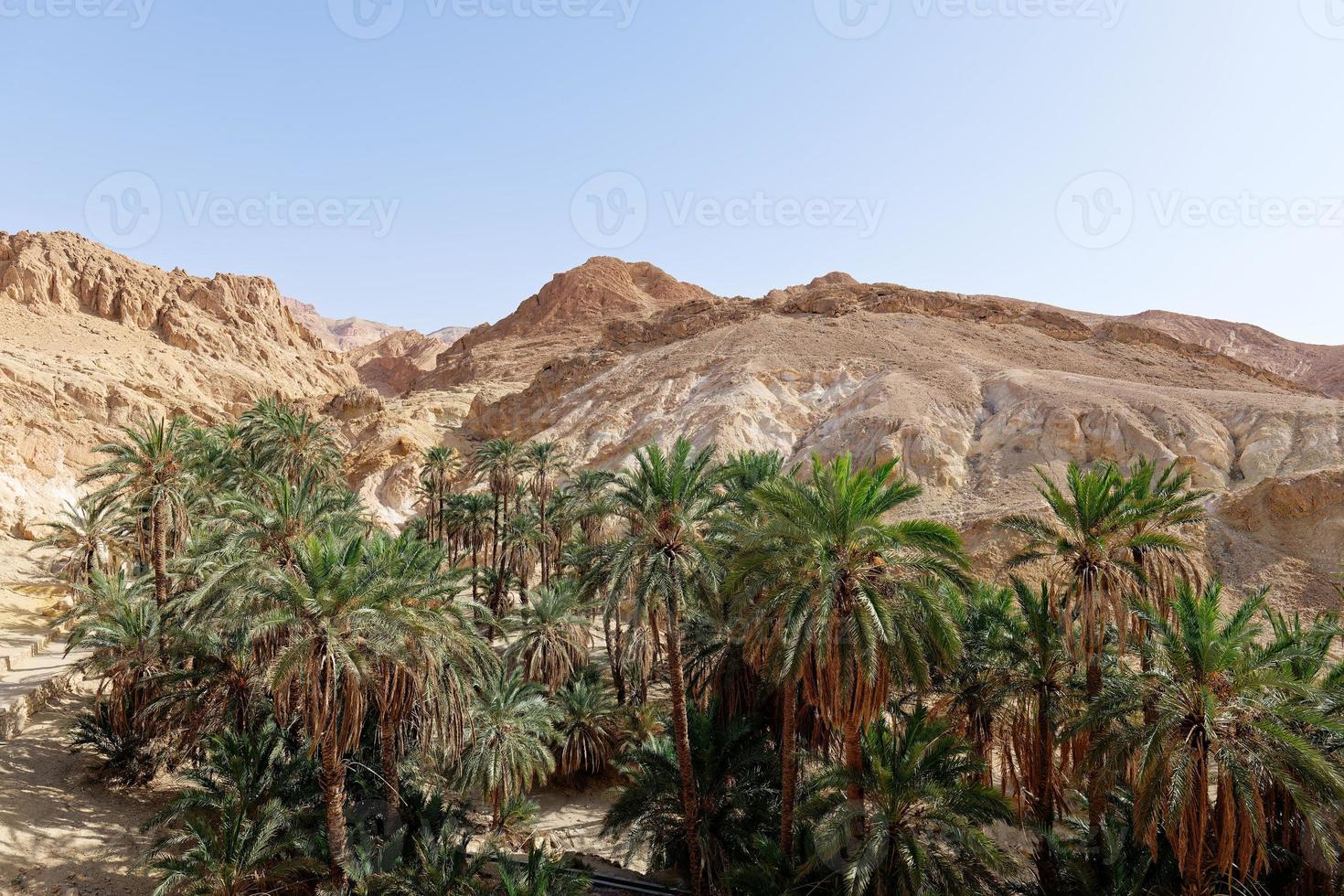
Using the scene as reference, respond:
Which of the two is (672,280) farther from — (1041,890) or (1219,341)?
(1041,890)

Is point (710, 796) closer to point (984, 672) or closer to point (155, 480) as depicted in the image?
point (984, 672)

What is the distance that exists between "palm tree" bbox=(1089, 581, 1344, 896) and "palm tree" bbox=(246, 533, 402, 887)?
42.9ft

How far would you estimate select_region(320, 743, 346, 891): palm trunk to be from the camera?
13.1 metres

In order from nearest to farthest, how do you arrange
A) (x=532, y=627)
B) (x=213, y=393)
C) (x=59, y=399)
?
(x=532, y=627), (x=59, y=399), (x=213, y=393)

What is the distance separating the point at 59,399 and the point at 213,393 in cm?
2674

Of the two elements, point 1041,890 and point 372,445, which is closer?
point 1041,890

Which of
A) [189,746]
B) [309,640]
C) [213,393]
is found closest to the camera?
[309,640]

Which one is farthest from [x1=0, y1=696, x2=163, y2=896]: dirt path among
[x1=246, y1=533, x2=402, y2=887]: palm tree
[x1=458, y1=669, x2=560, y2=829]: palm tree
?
[x1=458, y1=669, x2=560, y2=829]: palm tree

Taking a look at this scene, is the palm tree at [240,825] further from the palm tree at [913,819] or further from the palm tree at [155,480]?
the palm tree at [913,819]

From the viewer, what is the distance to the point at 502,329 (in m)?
122

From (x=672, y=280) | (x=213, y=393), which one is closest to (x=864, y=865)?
(x=213, y=393)

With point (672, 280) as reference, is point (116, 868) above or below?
below

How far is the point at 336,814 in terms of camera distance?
44.5ft

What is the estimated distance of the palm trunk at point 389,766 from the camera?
13995mm
